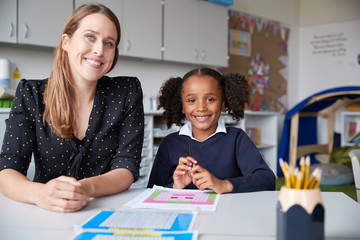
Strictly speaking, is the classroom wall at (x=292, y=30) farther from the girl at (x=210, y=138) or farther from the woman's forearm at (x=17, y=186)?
the woman's forearm at (x=17, y=186)

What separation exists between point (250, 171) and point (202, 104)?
32 cm

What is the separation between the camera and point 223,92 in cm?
156

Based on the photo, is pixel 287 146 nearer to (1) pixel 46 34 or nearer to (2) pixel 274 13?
(2) pixel 274 13

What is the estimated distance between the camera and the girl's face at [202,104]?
146 cm

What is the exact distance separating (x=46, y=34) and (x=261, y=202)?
224 cm

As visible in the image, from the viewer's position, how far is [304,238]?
1.89ft

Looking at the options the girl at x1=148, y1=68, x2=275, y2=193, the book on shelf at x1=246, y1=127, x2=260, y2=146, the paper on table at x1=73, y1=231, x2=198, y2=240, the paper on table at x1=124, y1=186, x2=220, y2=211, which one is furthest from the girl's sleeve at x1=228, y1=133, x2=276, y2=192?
the book on shelf at x1=246, y1=127, x2=260, y2=146

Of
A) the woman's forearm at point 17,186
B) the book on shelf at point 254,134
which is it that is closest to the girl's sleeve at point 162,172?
the woman's forearm at point 17,186

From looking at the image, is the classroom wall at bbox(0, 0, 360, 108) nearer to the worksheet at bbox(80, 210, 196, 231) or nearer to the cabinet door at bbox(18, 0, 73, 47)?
the cabinet door at bbox(18, 0, 73, 47)

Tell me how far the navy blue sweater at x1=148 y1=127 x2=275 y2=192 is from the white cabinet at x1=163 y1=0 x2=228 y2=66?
6.67 ft

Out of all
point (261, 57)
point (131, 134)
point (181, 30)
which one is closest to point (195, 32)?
point (181, 30)

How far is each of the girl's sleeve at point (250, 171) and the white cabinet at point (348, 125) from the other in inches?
133

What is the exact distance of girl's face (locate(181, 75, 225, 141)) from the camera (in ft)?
4.79

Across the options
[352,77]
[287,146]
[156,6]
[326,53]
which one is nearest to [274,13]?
[326,53]
